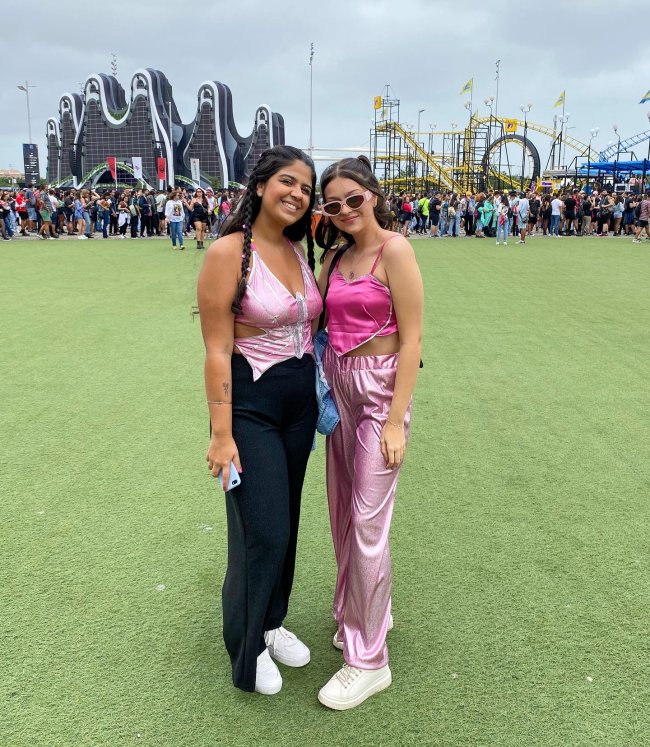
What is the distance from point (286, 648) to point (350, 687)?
31 cm

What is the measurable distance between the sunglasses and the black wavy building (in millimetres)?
62042

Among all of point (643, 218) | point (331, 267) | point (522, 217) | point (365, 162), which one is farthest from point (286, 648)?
point (643, 218)

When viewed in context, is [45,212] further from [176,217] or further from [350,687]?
[350,687]

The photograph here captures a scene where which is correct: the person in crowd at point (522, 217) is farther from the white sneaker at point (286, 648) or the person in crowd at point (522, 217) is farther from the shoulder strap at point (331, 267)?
the white sneaker at point (286, 648)

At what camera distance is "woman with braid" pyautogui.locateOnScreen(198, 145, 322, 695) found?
2.05 meters

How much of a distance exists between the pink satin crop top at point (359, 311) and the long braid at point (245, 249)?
13.7 inches

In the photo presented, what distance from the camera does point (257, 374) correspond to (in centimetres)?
211

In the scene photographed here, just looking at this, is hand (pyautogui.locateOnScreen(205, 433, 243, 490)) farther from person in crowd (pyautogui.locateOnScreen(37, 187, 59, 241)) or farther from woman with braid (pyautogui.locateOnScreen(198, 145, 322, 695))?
person in crowd (pyautogui.locateOnScreen(37, 187, 59, 241))

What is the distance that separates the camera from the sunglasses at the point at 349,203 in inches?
85.9

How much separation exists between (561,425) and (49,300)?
24.3ft

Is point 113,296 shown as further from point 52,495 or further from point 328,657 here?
point 328,657

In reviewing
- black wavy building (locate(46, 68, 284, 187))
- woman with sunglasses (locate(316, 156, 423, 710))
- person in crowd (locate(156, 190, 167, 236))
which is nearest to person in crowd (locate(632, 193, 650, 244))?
person in crowd (locate(156, 190, 167, 236))

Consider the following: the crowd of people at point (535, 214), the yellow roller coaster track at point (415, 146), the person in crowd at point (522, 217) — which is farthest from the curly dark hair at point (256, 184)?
the yellow roller coaster track at point (415, 146)

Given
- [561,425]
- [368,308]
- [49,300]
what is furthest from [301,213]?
[49,300]
